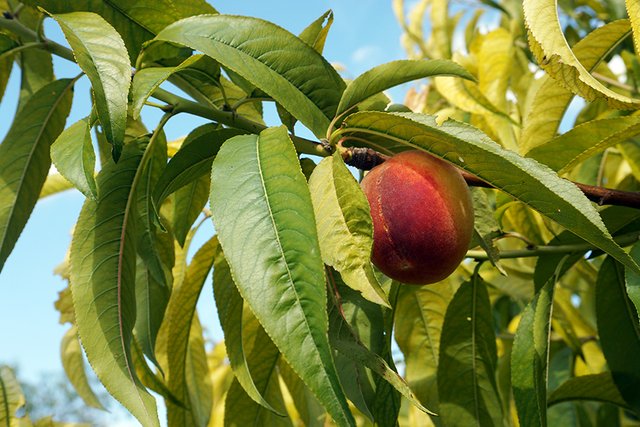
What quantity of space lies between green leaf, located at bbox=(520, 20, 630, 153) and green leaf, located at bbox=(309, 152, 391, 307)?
0.53m

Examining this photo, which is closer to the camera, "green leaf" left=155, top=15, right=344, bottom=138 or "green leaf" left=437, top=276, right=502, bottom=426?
"green leaf" left=155, top=15, right=344, bottom=138

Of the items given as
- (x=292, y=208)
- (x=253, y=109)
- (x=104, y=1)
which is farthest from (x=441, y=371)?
(x=104, y=1)

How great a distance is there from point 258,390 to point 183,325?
0.19 meters

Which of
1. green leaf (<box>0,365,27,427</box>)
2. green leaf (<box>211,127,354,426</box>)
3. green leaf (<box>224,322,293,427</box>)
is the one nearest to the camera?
green leaf (<box>211,127,354,426</box>)

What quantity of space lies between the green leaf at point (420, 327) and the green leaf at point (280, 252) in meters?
0.67

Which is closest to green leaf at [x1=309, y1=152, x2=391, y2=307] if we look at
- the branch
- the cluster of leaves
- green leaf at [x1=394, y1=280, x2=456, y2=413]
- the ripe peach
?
the cluster of leaves

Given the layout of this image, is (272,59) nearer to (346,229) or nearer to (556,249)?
(346,229)

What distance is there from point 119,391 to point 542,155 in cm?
64

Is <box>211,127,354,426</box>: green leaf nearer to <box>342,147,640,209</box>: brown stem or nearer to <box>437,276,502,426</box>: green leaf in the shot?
<box>342,147,640,209</box>: brown stem

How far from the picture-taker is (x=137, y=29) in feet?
3.42

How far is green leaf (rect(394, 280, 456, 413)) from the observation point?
1379 millimetres

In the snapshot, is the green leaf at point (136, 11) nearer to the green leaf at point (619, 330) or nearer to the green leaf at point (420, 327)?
the green leaf at point (420, 327)

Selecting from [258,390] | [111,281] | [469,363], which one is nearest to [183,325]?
[258,390]

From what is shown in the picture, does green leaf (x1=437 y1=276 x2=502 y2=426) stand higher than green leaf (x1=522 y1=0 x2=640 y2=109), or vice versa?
green leaf (x1=522 y1=0 x2=640 y2=109)
